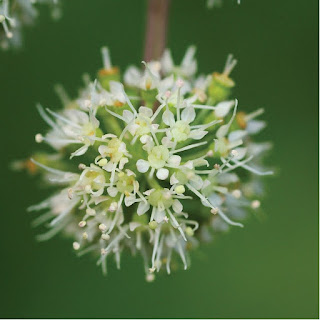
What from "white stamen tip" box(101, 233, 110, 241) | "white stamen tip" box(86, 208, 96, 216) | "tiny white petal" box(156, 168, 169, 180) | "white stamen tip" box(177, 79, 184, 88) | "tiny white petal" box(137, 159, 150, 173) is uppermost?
"white stamen tip" box(177, 79, 184, 88)

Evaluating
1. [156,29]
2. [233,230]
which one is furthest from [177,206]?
[233,230]

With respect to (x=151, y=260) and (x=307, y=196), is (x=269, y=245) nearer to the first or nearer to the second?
(x=307, y=196)

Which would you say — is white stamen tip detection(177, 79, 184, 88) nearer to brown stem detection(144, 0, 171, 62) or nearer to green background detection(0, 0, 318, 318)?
brown stem detection(144, 0, 171, 62)

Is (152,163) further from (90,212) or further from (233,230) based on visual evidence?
(233,230)

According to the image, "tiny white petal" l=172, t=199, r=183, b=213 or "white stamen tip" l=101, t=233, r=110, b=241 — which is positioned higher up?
"tiny white petal" l=172, t=199, r=183, b=213

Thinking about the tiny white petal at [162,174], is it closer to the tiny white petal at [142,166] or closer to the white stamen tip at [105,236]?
the tiny white petal at [142,166]

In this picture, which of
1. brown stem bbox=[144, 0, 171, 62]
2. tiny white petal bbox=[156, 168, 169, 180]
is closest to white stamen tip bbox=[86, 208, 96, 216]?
tiny white petal bbox=[156, 168, 169, 180]

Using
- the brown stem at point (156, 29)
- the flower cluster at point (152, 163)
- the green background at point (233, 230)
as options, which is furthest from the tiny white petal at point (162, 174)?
the green background at point (233, 230)
